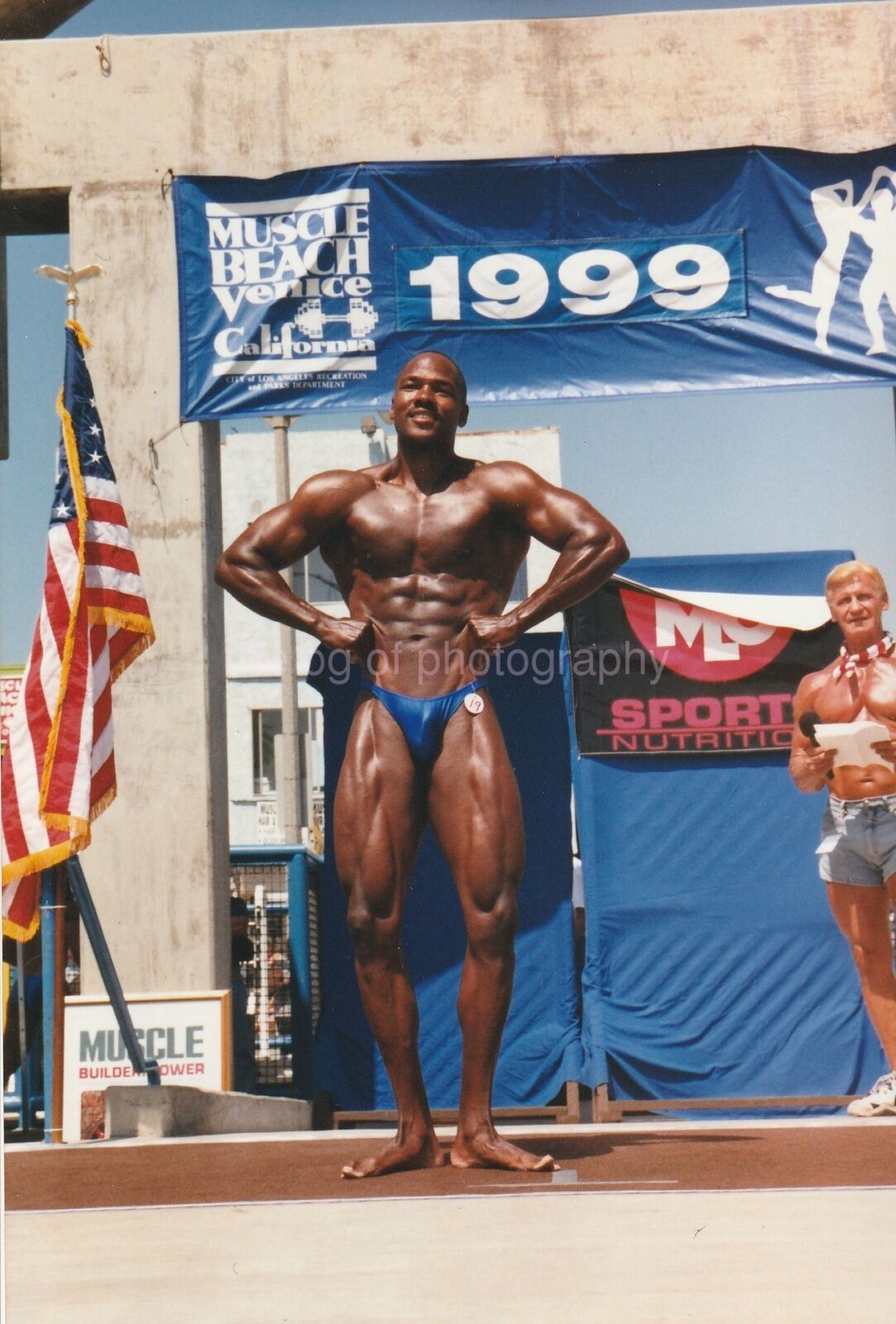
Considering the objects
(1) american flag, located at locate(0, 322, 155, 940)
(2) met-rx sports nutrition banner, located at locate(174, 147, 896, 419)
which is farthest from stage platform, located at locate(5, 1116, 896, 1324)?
(2) met-rx sports nutrition banner, located at locate(174, 147, 896, 419)

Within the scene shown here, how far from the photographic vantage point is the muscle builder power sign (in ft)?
26.3

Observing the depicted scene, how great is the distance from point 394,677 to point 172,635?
159 inches

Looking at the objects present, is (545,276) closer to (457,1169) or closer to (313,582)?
(457,1169)

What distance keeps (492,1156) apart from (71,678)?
10.1 feet

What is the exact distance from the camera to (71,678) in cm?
599

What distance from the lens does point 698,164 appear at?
25.6 ft

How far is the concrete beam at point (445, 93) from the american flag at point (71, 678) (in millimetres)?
2088

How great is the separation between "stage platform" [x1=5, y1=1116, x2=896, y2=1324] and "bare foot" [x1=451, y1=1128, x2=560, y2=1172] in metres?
0.05

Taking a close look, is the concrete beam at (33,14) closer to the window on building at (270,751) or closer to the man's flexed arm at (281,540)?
the man's flexed arm at (281,540)

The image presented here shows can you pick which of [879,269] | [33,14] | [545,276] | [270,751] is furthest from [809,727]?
[270,751]

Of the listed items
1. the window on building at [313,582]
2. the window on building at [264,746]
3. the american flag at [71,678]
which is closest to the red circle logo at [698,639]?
the american flag at [71,678]

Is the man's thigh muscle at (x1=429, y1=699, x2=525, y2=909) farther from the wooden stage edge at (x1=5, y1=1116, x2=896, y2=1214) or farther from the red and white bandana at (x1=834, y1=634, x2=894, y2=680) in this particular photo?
the red and white bandana at (x1=834, y1=634, x2=894, y2=680)

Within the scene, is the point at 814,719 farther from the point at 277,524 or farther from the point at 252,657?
the point at 252,657

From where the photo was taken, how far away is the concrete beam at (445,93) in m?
7.70
